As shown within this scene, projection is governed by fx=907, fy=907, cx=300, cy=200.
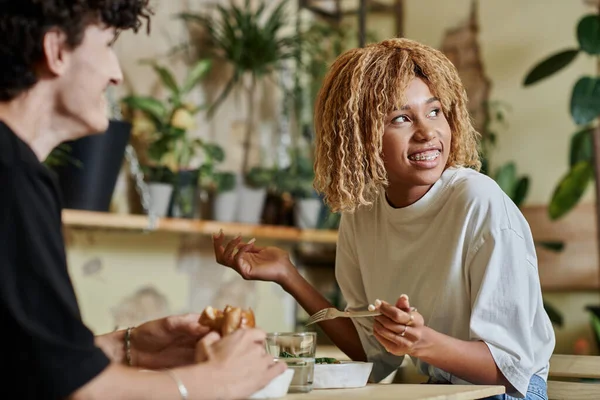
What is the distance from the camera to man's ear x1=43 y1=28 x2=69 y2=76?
3.77 ft

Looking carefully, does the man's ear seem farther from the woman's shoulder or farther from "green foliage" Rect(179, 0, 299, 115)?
"green foliage" Rect(179, 0, 299, 115)

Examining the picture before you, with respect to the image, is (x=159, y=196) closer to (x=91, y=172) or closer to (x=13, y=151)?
(x=91, y=172)

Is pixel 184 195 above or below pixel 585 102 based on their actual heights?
below

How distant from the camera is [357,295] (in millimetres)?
2014

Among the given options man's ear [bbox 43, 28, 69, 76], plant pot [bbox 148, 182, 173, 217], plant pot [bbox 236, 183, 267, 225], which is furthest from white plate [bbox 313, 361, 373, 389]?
plant pot [bbox 236, 183, 267, 225]

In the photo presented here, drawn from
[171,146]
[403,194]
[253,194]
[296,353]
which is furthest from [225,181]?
[296,353]

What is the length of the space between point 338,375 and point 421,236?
0.44 metres

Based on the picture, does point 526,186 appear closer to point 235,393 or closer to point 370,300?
point 370,300

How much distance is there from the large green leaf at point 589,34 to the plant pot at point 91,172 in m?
1.94

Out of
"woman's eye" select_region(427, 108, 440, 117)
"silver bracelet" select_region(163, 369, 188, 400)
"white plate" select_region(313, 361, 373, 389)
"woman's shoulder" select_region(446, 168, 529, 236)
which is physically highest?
"woman's eye" select_region(427, 108, 440, 117)

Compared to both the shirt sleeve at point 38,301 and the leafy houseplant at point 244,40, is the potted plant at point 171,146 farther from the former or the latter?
the shirt sleeve at point 38,301

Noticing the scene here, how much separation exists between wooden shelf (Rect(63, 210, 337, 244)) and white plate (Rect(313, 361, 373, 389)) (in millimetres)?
1660

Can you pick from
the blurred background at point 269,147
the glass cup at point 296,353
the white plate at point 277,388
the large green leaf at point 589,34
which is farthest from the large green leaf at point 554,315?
the white plate at point 277,388

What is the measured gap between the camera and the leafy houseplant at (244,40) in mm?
3783
